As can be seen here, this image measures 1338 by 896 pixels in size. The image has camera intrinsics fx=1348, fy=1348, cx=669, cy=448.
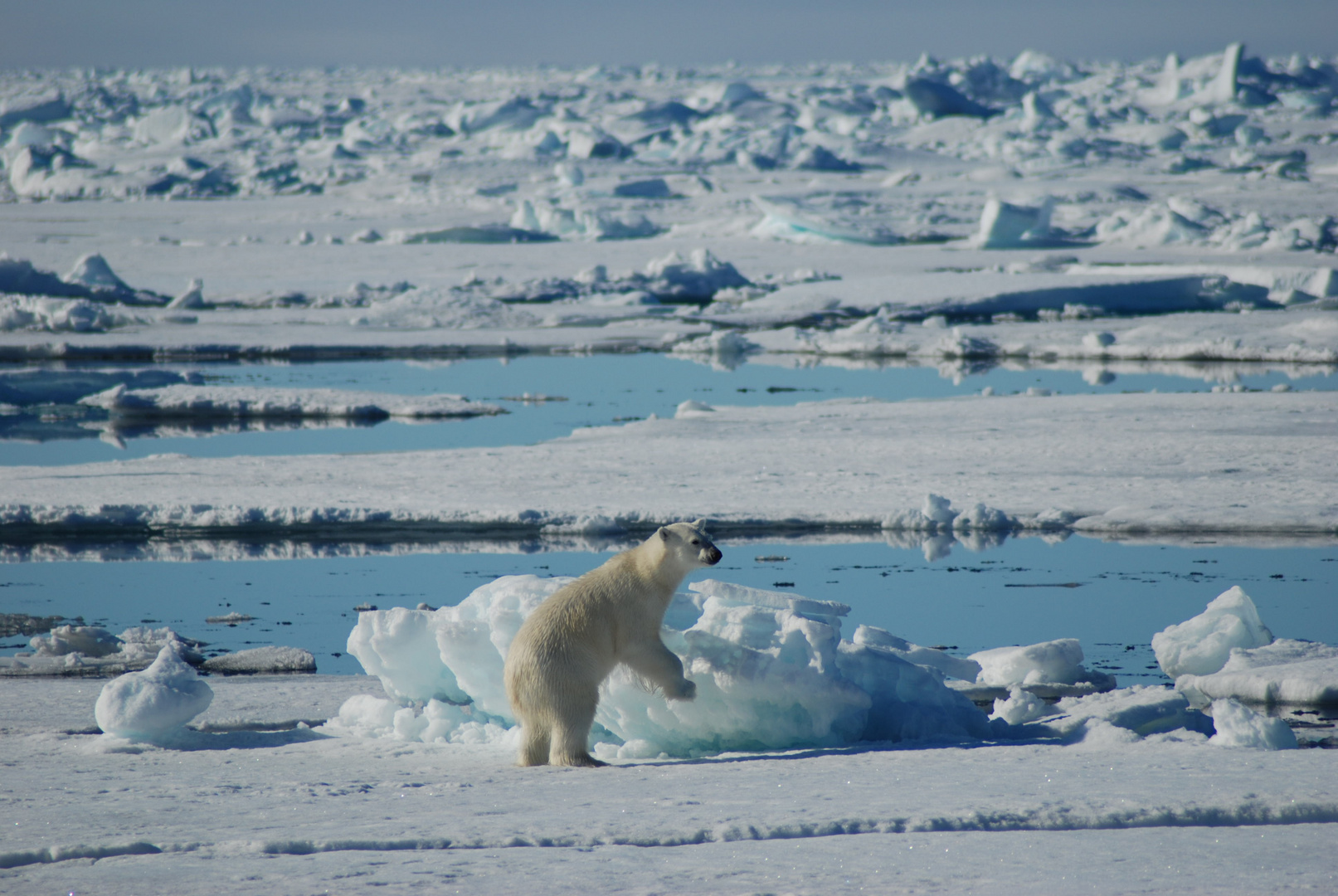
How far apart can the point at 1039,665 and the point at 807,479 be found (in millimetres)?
3166

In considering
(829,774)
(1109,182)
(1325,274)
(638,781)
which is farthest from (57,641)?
(1109,182)

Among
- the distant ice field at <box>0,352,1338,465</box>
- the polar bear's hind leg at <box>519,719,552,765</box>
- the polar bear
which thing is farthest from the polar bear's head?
the distant ice field at <box>0,352,1338,465</box>

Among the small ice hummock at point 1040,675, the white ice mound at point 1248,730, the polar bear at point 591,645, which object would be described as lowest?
the small ice hummock at point 1040,675

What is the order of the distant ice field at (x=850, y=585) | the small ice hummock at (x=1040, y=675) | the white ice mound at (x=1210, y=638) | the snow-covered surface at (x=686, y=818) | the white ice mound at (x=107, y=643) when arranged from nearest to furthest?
the snow-covered surface at (x=686, y=818), the small ice hummock at (x=1040, y=675), the white ice mound at (x=1210, y=638), the white ice mound at (x=107, y=643), the distant ice field at (x=850, y=585)

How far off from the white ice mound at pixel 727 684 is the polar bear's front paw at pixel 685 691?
88mm

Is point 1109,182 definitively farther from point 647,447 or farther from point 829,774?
point 829,774

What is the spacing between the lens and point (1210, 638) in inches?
166

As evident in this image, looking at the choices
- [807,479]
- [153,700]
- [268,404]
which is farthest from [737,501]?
[268,404]

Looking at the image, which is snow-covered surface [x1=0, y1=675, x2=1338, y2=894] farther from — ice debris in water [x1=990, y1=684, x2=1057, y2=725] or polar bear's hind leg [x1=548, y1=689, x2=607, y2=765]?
ice debris in water [x1=990, y1=684, x2=1057, y2=725]

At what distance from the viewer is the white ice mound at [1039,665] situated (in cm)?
404

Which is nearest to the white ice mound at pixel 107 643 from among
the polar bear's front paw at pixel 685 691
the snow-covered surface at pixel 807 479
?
the snow-covered surface at pixel 807 479

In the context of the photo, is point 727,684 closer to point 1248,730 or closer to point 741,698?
point 741,698

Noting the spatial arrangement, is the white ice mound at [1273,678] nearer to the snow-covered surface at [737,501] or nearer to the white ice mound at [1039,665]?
the snow-covered surface at [737,501]

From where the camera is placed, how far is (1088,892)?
2141 millimetres
